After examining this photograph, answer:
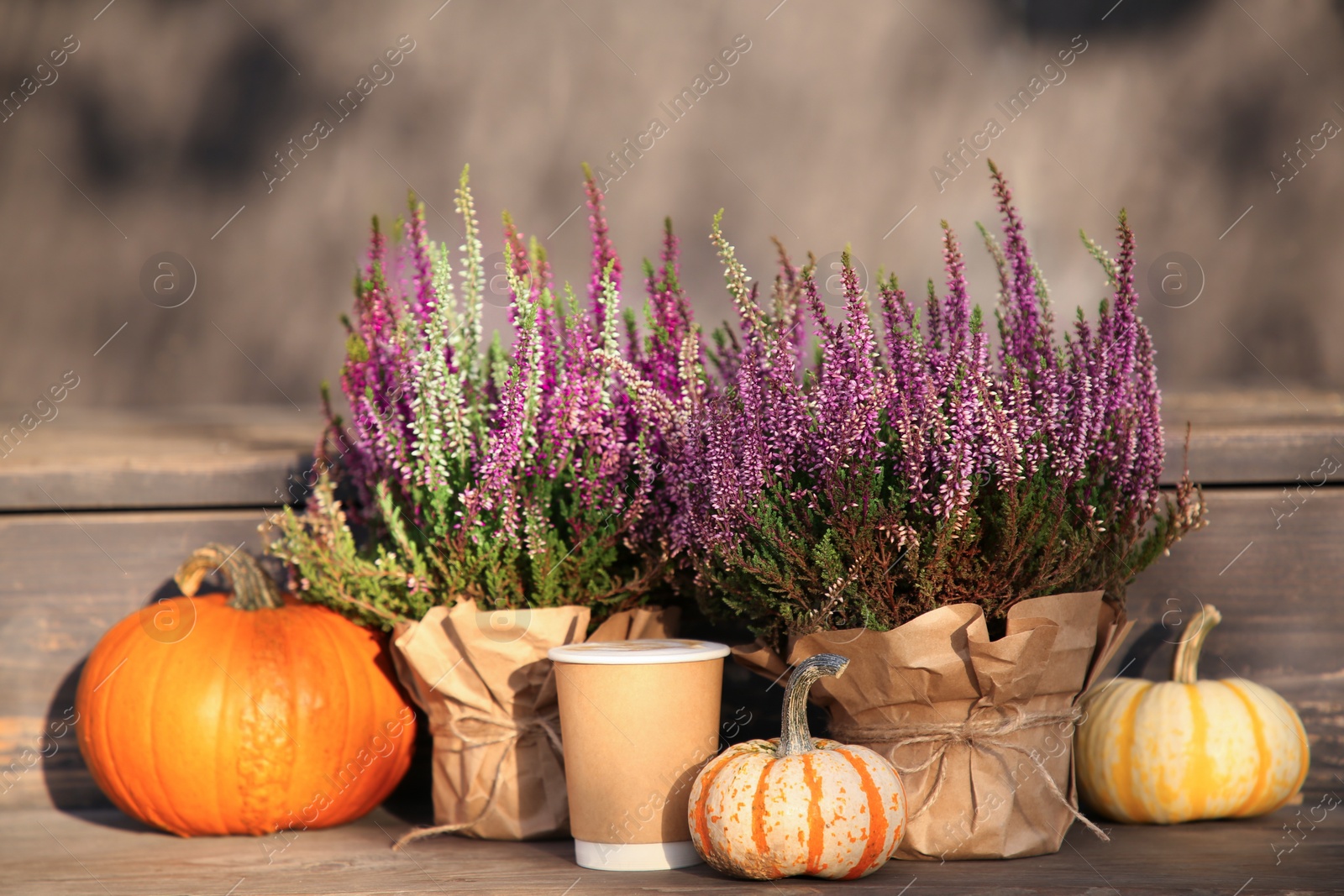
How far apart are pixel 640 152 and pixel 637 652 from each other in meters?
1.40

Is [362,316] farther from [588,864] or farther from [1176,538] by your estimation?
[1176,538]

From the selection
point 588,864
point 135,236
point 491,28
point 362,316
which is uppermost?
point 491,28

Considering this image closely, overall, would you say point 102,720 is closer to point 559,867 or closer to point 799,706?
point 559,867

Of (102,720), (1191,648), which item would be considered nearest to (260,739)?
(102,720)

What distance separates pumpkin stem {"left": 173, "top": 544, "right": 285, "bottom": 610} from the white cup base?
0.61 m

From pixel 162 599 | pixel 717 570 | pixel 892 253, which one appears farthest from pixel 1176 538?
pixel 162 599

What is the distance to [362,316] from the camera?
1574mm

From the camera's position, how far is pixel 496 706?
57.2 inches

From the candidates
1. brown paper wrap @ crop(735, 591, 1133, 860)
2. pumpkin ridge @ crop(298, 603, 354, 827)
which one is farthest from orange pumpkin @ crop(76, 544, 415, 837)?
brown paper wrap @ crop(735, 591, 1133, 860)

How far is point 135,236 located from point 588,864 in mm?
1829

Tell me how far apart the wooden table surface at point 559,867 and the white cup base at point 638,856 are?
0.5 inches

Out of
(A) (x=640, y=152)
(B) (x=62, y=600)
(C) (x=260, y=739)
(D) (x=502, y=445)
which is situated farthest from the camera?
(A) (x=640, y=152)

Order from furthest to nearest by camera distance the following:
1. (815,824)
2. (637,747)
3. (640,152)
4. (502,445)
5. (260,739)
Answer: (640,152)
(260,739)
(502,445)
(637,747)
(815,824)

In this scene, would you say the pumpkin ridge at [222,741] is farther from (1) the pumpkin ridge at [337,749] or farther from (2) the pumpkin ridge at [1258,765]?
(2) the pumpkin ridge at [1258,765]
